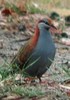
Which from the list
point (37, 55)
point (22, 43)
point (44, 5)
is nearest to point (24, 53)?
point (37, 55)

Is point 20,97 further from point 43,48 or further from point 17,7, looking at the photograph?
point 17,7

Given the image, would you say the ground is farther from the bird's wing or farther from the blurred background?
the blurred background

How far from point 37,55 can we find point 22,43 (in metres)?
3.52

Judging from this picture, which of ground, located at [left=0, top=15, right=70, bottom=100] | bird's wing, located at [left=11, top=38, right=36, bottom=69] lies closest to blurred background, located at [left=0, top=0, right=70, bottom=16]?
ground, located at [left=0, top=15, right=70, bottom=100]

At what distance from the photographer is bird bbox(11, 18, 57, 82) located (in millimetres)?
6926

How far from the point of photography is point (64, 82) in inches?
258

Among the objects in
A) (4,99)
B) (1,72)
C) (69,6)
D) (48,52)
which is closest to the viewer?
(4,99)

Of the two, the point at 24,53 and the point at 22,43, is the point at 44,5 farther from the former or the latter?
the point at 24,53

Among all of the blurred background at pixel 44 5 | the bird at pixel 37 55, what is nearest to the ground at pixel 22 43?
the bird at pixel 37 55

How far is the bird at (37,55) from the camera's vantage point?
6926 millimetres

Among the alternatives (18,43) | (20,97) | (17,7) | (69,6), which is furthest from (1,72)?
(69,6)

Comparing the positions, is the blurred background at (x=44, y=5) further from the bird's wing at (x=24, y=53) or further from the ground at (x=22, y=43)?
the bird's wing at (x=24, y=53)

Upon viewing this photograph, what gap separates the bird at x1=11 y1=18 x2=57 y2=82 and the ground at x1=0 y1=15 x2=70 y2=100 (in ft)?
0.52

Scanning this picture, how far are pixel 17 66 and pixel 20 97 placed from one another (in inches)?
47.5
